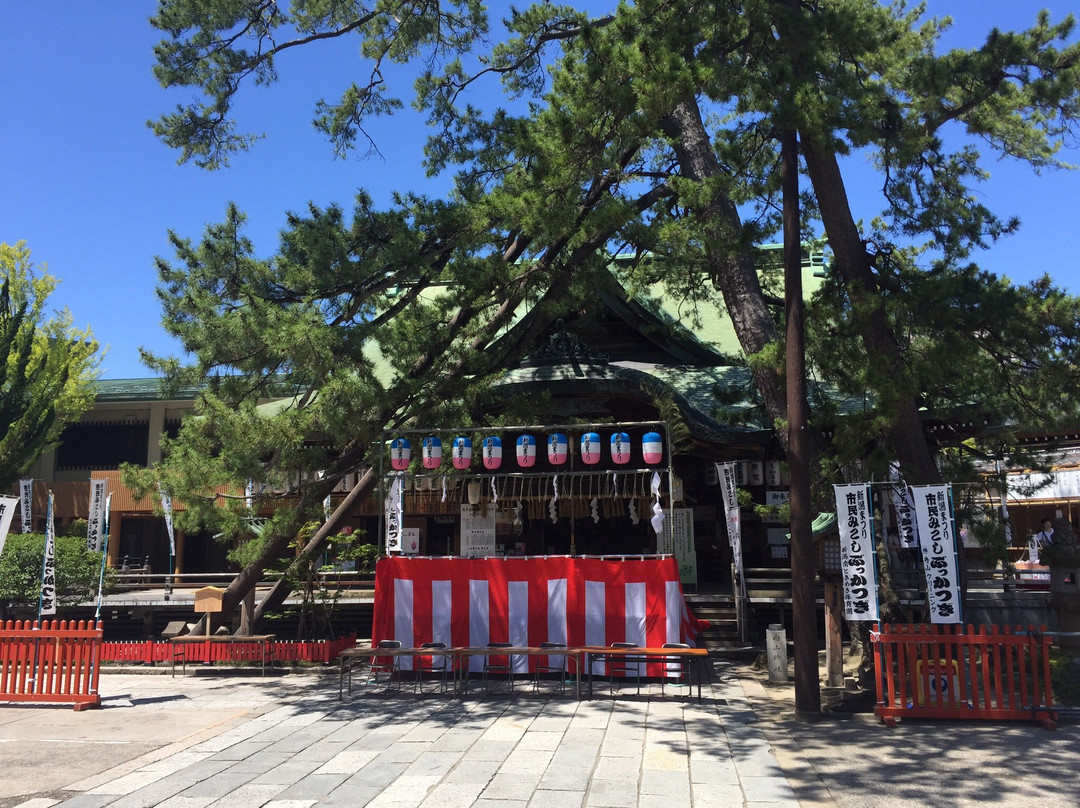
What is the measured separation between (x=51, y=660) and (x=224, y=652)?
342cm

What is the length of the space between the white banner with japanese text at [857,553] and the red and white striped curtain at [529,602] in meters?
2.63

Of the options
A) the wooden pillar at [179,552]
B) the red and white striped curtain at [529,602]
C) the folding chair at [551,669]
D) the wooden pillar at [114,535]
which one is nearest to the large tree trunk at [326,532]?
the red and white striped curtain at [529,602]

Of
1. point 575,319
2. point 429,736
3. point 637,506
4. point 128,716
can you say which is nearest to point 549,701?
point 429,736

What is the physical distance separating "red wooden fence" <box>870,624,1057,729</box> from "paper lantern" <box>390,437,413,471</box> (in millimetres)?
7158

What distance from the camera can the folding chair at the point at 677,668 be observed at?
10349 millimetres

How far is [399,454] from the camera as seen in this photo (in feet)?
40.7

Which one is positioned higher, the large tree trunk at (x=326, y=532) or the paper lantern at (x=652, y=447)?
the paper lantern at (x=652, y=447)

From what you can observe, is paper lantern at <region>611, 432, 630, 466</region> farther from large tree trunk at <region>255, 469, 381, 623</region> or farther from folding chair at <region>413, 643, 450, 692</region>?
large tree trunk at <region>255, 469, 381, 623</region>

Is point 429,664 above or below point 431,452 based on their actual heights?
below

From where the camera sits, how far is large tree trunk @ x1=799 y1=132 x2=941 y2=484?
955 centimetres

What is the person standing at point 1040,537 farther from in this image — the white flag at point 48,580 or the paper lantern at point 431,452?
the white flag at point 48,580

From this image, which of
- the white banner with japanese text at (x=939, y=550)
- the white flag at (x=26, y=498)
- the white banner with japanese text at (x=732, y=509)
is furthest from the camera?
the white flag at (x=26, y=498)

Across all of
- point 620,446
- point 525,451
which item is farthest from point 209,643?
point 620,446

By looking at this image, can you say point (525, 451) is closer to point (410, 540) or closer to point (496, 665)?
point (496, 665)
